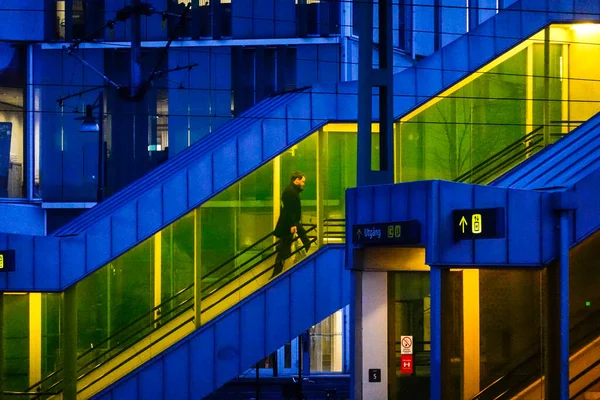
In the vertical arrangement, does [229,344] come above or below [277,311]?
below

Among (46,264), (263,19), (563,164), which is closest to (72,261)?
(46,264)

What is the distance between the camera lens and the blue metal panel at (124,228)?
2255 cm

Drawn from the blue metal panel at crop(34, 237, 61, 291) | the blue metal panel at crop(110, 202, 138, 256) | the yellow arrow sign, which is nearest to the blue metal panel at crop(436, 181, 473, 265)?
the yellow arrow sign

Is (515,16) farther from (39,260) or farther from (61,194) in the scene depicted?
(61,194)

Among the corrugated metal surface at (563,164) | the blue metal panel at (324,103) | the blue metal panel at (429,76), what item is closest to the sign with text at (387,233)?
the corrugated metal surface at (563,164)

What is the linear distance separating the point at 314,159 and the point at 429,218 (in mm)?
8102

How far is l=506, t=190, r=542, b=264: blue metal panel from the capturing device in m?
16.0

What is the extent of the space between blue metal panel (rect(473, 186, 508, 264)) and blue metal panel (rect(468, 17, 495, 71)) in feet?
28.1

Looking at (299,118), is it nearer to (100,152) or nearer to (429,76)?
(429,76)

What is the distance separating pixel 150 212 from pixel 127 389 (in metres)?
3.05

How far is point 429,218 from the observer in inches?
633

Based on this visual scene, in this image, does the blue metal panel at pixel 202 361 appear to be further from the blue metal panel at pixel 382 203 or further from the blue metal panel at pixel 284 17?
the blue metal panel at pixel 284 17

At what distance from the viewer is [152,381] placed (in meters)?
22.6

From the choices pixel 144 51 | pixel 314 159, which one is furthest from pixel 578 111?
pixel 144 51
